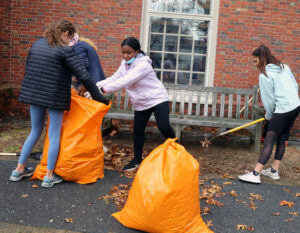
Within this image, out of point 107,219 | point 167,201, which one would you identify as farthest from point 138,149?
point 167,201

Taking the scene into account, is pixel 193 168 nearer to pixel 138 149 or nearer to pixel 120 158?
pixel 138 149

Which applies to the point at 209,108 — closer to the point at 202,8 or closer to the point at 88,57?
the point at 202,8

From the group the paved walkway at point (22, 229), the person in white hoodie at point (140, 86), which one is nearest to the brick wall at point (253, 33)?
the person in white hoodie at point (140, 86)

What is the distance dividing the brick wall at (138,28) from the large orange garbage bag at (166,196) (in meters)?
4.18

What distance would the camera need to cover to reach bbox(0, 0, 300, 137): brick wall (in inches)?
252

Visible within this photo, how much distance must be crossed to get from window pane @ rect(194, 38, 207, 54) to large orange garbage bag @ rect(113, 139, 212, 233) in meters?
4.33

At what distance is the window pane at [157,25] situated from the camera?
6.70m

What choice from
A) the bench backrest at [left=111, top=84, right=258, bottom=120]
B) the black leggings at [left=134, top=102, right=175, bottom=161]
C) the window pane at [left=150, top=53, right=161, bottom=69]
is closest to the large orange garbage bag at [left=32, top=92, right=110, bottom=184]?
the black leggings at [left=134, top=102, right=175, bottom=161]

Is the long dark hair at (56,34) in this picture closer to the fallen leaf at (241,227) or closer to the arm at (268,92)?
the arm at (268,92)

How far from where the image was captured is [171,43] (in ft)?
22.2

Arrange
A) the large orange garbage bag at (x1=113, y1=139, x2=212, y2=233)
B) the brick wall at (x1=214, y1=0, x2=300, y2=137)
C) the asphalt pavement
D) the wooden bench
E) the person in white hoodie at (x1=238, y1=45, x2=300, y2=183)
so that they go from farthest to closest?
the brick wall at (x1=214, y1=0, x2=300, y2=137), the wooden bench, the person in white hoodie at (x1=238, y1=45, x2=300, y2=183), the asphalt pavement, the large orange garbage bag at (x1=113, y1=139, x2=212, y2=233)

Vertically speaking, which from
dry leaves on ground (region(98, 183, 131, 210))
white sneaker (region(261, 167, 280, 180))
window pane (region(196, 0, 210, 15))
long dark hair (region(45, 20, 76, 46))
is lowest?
dry leaves on ground (region(98, 183, 131, 210))

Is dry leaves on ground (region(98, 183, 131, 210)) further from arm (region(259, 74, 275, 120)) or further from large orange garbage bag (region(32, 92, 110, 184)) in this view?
arm (region(259, 74, 275, 120))

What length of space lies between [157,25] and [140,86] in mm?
3270
